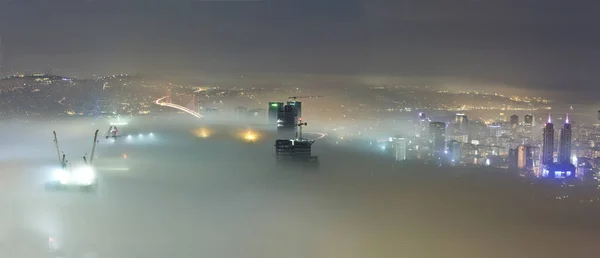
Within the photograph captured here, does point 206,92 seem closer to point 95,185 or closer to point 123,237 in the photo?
point 95,185

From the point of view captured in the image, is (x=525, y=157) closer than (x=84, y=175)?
No

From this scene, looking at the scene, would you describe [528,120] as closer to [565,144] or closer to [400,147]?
[565,144]

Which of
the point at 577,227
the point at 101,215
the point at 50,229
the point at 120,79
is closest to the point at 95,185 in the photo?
the point at 101,215

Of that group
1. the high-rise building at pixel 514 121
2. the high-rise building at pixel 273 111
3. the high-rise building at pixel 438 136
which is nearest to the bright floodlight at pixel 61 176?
the high-rise building at pixel 273 111

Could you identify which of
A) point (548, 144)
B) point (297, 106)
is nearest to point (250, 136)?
point (297, 106)

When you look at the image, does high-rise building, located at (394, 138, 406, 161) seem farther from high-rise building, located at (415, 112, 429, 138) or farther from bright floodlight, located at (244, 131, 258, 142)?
bright floodlight, located at (244, 131, 258, 142)

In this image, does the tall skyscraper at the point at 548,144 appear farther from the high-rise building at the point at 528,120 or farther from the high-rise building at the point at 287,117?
the high-rise building at the point at 287,117
